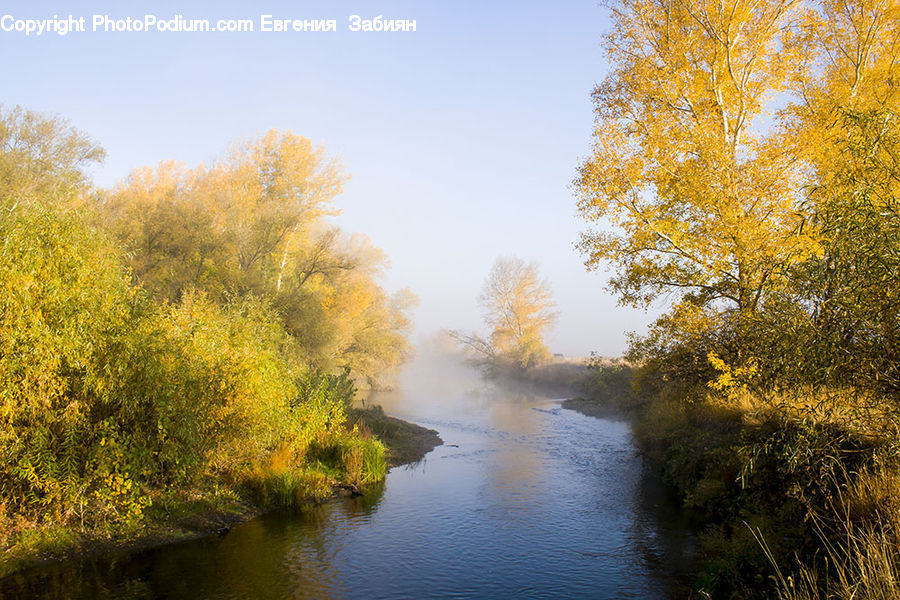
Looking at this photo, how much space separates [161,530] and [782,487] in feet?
47.0

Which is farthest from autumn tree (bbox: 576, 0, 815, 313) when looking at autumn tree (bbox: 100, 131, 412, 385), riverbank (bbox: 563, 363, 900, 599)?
autumn tree (bbox: 100, 131, 412, 385)

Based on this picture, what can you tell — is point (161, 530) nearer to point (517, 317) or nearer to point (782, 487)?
point (782, 487)

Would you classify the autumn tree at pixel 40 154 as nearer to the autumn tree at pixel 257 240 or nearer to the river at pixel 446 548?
the autumn tree at pixel 257 240

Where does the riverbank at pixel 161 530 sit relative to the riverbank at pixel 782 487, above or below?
below

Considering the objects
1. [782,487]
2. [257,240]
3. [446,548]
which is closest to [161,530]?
[446,548]

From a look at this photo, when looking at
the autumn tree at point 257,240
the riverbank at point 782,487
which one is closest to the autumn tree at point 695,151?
the riverbank at point 782,487

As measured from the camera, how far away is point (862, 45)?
21531mm

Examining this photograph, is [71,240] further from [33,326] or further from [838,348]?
[838,348]

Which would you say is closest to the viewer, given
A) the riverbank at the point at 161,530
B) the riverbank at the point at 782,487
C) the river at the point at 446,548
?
the riverbank at the point at 782,487

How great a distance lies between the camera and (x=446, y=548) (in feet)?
46.1

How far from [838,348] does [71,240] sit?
46.9ft

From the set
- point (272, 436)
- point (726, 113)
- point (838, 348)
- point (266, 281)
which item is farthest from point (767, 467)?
point (266, 281)

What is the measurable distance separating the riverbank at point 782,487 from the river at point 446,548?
1087 mm

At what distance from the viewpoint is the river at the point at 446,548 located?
11594 mm
